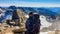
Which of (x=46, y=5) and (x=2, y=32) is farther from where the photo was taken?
(x=46, y=5)

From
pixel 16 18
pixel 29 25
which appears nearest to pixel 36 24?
pixel 29 25

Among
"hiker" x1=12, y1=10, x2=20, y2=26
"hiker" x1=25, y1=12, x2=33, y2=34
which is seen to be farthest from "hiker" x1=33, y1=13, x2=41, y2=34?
"hiker" x1=12, y1=10, x2=20, y2=26

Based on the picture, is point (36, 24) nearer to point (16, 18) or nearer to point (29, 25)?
point (29, 25)

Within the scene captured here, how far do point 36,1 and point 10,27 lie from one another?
52 cm

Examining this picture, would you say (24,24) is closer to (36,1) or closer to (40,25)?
(40,25)

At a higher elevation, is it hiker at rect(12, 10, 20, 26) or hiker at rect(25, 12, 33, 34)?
hiker at rect(12, 10, 20, 26)

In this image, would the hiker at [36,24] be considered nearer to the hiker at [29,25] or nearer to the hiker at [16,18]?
the hiker at [29,25]

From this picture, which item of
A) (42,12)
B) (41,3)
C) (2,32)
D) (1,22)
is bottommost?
(2,32)

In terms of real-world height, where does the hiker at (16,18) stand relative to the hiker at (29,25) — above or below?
above

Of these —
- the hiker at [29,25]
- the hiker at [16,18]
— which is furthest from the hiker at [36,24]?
the hiker at [16,18]

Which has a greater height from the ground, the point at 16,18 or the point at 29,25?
the point at 16,18


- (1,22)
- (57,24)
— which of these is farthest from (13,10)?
(57,24)

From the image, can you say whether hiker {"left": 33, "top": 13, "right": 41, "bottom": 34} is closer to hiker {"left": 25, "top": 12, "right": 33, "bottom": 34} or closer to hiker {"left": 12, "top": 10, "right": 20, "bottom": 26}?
hiker {"left": 25, "top": 12, "right": 33, "bottom": 34}

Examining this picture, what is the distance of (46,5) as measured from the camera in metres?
1.92
